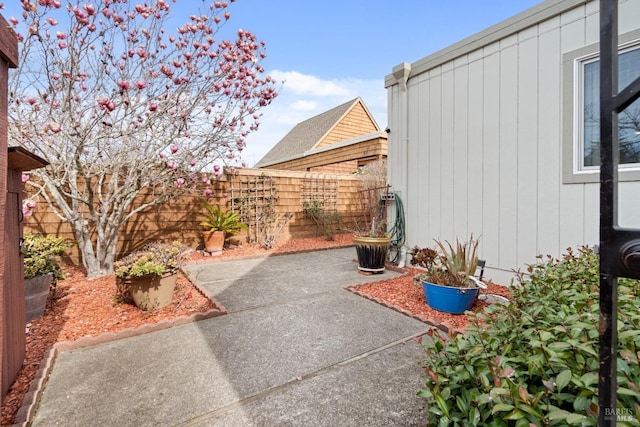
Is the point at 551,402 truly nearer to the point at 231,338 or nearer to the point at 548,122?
the point at 231,338

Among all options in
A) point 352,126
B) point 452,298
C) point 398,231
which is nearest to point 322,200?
point 398,231

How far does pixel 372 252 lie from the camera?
4684 millimetres

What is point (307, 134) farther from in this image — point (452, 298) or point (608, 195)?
point (608, 195)

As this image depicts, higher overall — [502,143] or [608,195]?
[502,143]

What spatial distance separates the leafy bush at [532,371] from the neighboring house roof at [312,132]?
12913 mm

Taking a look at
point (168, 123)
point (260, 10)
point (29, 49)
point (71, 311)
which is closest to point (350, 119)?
point (260, 10)

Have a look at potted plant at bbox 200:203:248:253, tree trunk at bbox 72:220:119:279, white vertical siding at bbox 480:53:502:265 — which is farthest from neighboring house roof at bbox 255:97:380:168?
white vertical siding at bbox 480:53:502:265

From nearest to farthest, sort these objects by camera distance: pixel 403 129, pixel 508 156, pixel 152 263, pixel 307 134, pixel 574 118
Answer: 1. pixel 152 263
2. pixel 574 118
3. pixel 508 156
4. pixel 403 129
5. pixel 307 134

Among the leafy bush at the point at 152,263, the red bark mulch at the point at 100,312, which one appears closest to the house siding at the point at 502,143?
the red bark mulch at the point at 100,312

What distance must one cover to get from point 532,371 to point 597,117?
346 cm

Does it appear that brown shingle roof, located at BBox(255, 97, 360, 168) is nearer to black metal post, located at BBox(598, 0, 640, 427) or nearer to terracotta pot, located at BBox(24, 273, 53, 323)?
terracotta pot, located at BBox(24, 273, 53, 323)

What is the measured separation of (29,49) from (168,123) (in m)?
1.66

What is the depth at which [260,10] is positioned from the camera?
17.8 ft

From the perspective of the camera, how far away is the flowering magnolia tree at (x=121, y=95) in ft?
12.6
